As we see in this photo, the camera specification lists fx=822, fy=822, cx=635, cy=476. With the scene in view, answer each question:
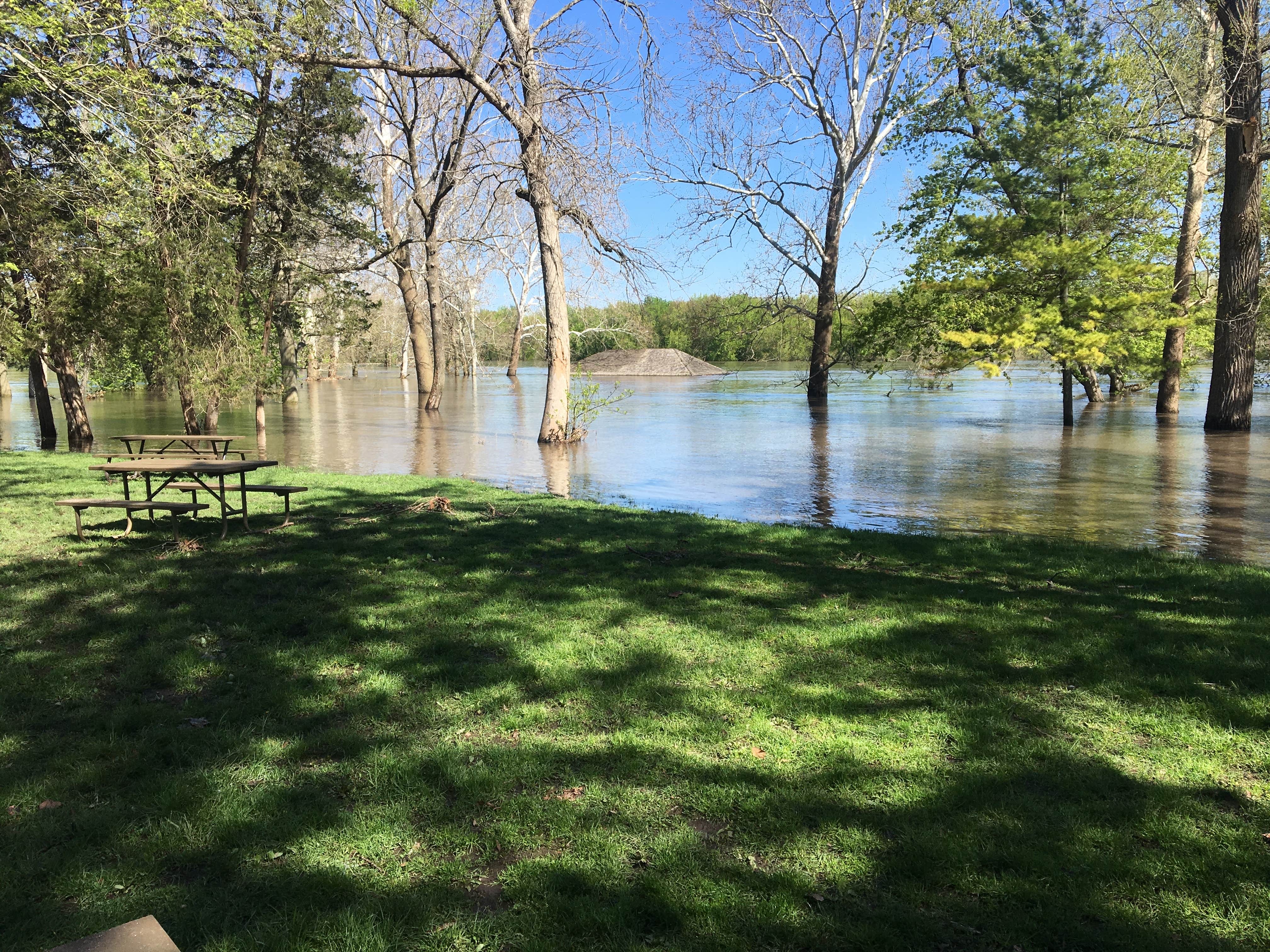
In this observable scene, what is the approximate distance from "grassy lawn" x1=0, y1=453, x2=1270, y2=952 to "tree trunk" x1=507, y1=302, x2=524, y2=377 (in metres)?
56.7

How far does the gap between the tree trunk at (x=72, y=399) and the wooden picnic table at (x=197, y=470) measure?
32.7 ft

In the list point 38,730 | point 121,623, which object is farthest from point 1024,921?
point 121,623

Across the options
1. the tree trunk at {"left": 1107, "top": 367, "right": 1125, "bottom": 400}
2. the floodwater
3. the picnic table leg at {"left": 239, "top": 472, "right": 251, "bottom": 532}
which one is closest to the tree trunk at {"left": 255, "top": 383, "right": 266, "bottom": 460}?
the floodwater

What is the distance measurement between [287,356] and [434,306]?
19.8ft

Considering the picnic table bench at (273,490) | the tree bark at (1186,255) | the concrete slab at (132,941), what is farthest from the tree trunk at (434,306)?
A: the concrete slab at (132,941)

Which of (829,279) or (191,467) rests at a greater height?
(829,279)

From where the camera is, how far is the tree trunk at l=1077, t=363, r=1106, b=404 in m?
27.2

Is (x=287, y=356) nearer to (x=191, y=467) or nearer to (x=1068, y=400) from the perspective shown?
(x=191, y=467)

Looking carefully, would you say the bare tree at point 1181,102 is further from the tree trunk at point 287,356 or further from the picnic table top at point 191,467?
the tree trunk at point 287,356

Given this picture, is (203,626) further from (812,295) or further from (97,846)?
(812,295)

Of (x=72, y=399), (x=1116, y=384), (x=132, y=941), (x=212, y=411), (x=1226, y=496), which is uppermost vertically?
(x=72, y=399)

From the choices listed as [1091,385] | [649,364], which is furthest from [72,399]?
[649,364]

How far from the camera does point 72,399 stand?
17.3m

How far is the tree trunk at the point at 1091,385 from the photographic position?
89.1 ft
